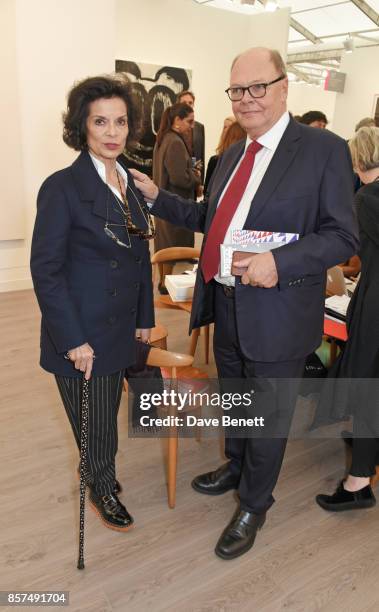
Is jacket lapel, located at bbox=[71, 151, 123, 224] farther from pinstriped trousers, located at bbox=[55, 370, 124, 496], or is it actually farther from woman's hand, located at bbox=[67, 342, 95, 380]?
pinstriped trousers, located at bbox=[55, 370, 124, 496]

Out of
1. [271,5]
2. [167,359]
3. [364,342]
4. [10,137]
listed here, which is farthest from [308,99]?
[167,359]

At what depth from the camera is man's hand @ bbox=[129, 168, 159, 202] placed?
74.6 inches

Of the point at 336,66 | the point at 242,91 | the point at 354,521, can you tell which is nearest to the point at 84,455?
the point at 354,521

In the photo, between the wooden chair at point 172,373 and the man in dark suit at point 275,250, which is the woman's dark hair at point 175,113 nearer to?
the man in dark suit at point 275,250

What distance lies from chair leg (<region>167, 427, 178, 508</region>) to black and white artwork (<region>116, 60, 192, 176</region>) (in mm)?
5199

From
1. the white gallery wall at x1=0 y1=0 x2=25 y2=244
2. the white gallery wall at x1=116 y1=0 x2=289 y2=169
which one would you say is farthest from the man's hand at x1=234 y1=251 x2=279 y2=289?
the white gallery wall at x1=116 y1=0 x2=289 y2=169

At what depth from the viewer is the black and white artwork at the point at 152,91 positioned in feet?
21.4

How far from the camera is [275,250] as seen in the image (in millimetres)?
1529

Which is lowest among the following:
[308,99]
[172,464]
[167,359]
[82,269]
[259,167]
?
[172,464]

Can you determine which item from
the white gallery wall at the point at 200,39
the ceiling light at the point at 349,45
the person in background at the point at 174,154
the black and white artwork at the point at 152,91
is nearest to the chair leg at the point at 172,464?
the person in background at the point at 174,154

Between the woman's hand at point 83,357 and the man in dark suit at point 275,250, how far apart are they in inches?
19.4

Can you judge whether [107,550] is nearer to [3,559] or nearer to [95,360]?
[3,559]

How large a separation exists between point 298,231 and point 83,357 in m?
0.84

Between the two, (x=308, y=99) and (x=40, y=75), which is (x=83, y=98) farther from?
(x=308, y=99)
